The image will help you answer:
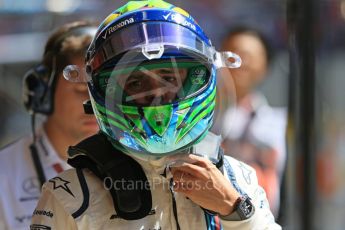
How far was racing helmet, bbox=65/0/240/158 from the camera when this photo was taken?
150 cm

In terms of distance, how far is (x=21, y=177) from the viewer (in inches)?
91.4

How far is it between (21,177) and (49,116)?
23cm

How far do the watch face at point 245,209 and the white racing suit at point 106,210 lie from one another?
1 cm

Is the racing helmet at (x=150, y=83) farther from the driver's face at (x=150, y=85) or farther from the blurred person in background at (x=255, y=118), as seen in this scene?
the blurred person in background at (x=255, y=118)

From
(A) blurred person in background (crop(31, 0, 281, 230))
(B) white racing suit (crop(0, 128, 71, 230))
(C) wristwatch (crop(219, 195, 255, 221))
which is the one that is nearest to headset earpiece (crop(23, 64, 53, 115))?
(B) white racing suit (crop(0, 128, 71, 230))

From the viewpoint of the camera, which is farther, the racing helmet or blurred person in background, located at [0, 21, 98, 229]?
blurred person in background, located at [0, 21, 98, 229]

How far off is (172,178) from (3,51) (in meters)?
2.30

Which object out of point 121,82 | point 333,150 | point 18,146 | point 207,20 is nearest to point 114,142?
point 121,82

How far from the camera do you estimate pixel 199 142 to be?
157 centimetres

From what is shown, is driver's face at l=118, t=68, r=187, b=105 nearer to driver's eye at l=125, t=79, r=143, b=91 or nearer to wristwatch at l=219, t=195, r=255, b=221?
driver's eye at l=125, t=79, r=143, b=91

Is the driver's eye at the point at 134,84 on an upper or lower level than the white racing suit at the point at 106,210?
upper

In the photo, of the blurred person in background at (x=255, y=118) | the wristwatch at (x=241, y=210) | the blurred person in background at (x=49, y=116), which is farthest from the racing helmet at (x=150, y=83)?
the blurred person in background at (x=255, y=118)

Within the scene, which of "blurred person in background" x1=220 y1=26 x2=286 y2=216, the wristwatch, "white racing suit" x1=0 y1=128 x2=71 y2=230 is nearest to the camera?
the wristwatch

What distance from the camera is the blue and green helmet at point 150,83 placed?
4.94ft
